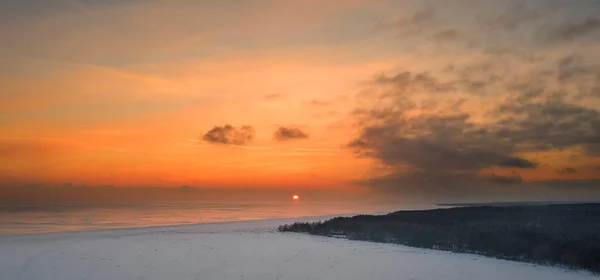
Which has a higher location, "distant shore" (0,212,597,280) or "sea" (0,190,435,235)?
Result: "sea" (0,190,435,235)

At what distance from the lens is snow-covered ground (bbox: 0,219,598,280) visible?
70.8 feet

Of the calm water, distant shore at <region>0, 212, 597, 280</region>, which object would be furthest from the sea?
distant shore at <region>0, 212, 597, 280</region>

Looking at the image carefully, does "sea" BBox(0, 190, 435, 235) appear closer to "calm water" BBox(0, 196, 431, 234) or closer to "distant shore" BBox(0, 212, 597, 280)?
"calm water" BBox(0, 196, 431, 234)

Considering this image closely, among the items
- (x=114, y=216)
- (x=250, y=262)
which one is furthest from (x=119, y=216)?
(x=250, y=262)

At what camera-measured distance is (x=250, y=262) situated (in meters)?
25.3

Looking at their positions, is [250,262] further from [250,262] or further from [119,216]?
[119,216]

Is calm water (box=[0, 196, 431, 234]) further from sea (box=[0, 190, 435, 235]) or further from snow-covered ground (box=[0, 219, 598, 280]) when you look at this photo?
snow-covered ground (box=[0, 219, 598, 280])

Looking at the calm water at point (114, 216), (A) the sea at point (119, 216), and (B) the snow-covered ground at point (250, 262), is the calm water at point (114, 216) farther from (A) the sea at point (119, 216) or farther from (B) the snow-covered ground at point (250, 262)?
(B) the snow-covered ground at point (250, 262)

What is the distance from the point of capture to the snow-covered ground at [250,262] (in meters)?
21.6

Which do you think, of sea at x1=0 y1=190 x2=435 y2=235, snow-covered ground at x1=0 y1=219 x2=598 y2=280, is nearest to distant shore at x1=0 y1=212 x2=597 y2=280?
snow-covered ground at x1=0 y1=219 x2=598 y2=280

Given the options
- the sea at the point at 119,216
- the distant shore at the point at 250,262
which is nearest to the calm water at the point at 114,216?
the sea at the point at 119,216

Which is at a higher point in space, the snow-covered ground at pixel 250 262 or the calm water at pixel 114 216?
the calm water at pixel 114 216

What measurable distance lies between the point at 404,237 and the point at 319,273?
15486 millimetres

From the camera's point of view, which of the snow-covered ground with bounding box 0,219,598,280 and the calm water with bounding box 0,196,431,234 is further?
the calm water with bounding box 0,196,431,234
